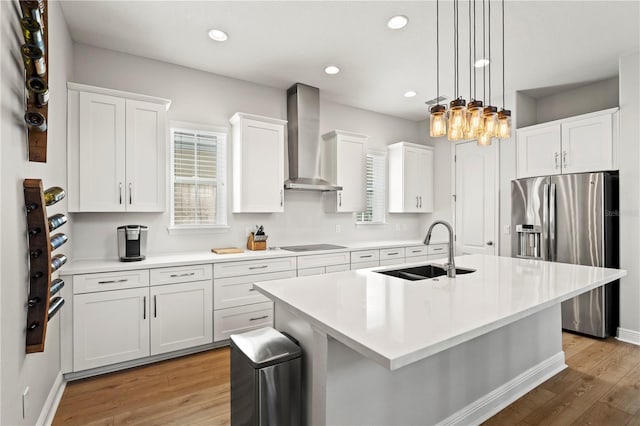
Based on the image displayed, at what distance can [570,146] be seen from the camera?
12.3ft

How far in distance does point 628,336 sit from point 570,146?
2085 mm

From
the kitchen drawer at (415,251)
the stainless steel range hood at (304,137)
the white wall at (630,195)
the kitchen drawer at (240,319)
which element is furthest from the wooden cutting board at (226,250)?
the white wall at (630,195)

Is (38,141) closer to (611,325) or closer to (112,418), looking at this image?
(112,418)

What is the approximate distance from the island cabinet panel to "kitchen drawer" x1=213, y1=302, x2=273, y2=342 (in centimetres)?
7

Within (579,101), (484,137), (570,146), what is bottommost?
(484,137)

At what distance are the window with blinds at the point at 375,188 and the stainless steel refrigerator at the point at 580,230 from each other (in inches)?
77.2

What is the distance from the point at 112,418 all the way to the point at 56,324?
2.73 ft

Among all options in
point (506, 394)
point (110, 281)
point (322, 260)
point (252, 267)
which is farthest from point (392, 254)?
point (110, 281)

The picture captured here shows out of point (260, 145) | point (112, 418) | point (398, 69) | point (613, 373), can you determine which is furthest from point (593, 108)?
point (112, 418)

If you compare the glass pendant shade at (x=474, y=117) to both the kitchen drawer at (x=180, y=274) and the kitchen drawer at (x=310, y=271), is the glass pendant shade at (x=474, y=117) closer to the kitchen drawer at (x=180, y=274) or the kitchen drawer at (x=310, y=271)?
the kitchen drawer at (x=310, y=271)

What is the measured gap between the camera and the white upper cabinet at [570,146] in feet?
11.4

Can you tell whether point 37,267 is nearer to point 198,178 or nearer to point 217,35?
point 198,178

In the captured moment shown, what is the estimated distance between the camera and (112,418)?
2111 millimetres

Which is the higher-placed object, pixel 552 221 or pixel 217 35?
pixel 217 35
